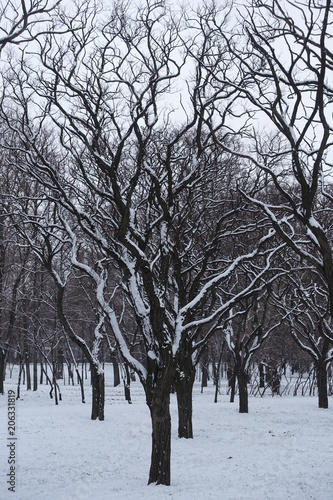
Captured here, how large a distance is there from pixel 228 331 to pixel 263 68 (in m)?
14.2

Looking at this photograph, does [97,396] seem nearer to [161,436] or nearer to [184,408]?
[184,408]

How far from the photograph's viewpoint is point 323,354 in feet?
76.8

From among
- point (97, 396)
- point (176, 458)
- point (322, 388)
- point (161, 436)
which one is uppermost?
Result: point (161, 436)

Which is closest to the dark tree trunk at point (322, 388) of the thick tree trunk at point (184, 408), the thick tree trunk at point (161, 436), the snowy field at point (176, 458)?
the snowy field at point (176, 458)

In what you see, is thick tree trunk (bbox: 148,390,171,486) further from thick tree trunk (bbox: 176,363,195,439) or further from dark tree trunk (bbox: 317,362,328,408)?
dark tree trunk (bbox: 317,362,328,408)

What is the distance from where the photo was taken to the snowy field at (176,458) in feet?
28.1

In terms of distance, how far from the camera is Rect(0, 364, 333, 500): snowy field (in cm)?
857

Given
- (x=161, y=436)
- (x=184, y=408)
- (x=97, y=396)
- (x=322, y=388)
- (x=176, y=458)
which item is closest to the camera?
(x=161, y=436)

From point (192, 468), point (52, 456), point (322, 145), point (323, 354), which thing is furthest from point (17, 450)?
point (323, 354)

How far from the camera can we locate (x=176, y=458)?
37.3ft

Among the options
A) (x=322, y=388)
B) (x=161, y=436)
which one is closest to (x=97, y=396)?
(x=161, y=436)

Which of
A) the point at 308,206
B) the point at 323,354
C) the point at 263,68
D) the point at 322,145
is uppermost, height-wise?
the point at 263,68

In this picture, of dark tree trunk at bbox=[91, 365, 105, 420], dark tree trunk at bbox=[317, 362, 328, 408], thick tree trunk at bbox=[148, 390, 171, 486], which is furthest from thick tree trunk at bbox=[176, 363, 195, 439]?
dark tree trunk at bbox=[317, 362, 328, 408]

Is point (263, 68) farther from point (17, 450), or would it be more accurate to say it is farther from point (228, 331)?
point (228, 331)
